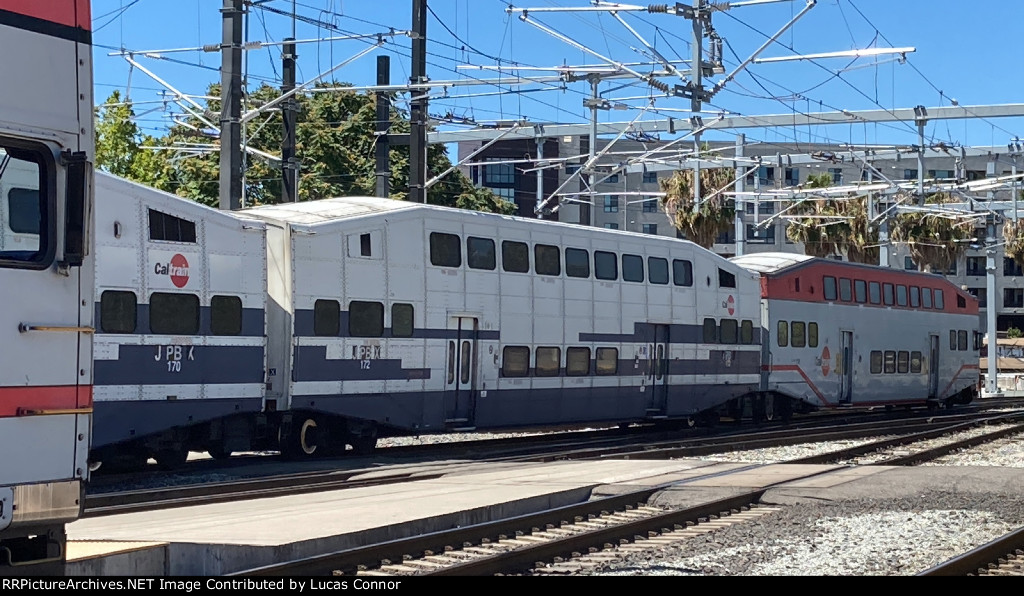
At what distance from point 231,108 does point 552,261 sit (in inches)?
274

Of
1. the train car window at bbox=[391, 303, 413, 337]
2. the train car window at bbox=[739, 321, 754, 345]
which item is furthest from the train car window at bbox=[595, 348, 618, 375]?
the train car window at bbox=[391, 303, 413, 337]

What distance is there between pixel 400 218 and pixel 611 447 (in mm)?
6100

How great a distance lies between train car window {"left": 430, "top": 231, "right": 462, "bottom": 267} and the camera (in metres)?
22.8

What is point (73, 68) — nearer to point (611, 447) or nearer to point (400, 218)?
point (400, 218)

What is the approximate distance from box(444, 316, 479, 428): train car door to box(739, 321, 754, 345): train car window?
10.0 meters

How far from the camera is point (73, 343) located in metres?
7.41

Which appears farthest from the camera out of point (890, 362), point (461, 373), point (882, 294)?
point (890, 362)

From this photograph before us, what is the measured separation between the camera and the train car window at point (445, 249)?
22781 millimetres

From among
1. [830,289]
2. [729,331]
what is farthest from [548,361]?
[830,289]

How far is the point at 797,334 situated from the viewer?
3416 cm

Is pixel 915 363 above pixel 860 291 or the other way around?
the other way around

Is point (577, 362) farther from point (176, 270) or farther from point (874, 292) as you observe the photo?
point (874, 292)

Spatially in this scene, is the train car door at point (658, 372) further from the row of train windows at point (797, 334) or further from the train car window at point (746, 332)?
Answer: the row of train windows at point (797, 334)

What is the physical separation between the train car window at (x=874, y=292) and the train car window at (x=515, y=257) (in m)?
16.3
